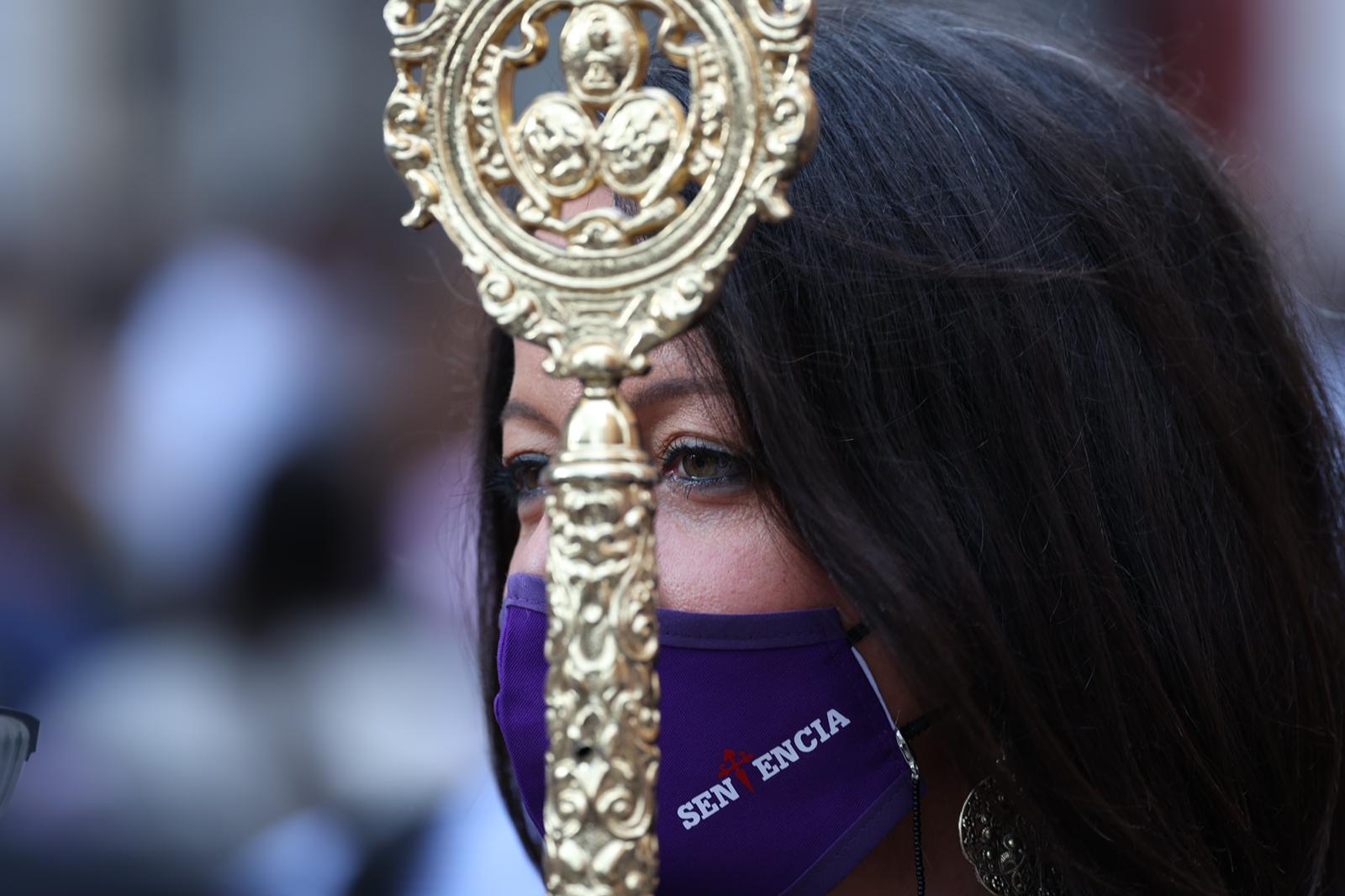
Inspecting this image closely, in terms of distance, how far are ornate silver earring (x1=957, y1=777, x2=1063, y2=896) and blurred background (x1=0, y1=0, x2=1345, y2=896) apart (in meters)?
0.95

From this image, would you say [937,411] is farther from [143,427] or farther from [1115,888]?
[143,427]

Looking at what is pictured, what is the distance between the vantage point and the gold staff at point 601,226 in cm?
115

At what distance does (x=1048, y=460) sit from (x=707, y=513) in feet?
1.34

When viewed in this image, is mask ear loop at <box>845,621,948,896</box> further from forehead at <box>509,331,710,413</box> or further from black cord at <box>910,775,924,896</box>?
forehead at <box>509,331,710,413</box>

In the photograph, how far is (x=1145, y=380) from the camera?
1.95 meters

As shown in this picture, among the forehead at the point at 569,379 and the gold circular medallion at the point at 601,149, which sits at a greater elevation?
the gold circular medallion at the point at 601,149

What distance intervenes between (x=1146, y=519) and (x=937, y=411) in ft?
0.99

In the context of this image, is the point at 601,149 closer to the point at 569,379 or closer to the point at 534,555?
the point at 569,379

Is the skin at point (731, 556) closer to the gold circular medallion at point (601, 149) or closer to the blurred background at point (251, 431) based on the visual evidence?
the gold circular medallion at point (601, 149)

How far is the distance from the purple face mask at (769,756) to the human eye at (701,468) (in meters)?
0.16

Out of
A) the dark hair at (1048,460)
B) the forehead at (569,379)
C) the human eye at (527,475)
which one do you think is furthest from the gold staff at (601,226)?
the human eye at (527,475)

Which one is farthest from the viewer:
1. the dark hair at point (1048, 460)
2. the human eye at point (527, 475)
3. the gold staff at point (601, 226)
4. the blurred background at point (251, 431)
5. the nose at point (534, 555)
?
the blurred background at point (251, 431)

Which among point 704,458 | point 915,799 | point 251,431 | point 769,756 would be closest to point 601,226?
point 704,458

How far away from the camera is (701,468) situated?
74.1 inches
